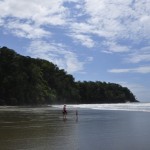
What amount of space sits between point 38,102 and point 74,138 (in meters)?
101

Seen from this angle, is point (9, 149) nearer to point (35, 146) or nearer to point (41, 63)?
point (35, 146)

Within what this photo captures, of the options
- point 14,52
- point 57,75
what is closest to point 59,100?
point 57,75

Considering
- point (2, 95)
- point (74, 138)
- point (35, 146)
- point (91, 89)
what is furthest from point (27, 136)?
point (91, 89)

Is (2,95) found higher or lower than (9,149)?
higher

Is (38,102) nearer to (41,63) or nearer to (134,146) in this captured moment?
(41,63)

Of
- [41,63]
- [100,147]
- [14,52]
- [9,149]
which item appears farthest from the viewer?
[41,63]

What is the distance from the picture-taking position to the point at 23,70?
4510 inches

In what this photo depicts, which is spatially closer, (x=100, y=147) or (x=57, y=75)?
(x=100, y=147)

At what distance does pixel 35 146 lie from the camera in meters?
16.3

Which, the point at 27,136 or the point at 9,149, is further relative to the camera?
the point at 27,136

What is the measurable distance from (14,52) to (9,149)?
323ft

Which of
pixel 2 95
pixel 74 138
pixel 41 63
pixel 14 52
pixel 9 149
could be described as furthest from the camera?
pixel 41 63

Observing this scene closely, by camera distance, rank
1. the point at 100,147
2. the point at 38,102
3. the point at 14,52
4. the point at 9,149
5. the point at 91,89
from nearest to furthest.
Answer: the point at 9,149
the point at 100,147
the point at 14,52
the point at 38,102
the point at 91,89

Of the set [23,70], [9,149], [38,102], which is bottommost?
[9,149]
